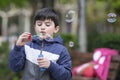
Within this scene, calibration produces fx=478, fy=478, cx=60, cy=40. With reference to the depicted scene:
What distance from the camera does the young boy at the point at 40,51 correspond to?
3578mm

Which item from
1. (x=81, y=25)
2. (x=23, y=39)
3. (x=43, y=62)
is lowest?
(x=81, y=25)

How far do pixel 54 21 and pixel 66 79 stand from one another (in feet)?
1.54

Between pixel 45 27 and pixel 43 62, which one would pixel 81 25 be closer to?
pixel 45 27

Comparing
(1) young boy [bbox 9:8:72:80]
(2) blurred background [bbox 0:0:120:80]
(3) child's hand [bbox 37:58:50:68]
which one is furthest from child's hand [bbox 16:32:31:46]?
(2) blurred background [bbox 0:0:120:80]

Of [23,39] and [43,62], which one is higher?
[23,39]

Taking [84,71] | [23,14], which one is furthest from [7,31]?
[84,71]

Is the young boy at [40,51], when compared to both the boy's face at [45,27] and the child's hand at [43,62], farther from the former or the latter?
the child's hand at [43,62]

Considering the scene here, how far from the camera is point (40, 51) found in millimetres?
3592

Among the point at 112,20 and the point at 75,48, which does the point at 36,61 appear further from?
the point at 75,48

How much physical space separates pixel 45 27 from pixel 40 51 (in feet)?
0.63

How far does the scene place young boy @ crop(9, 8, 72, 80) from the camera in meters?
3.58

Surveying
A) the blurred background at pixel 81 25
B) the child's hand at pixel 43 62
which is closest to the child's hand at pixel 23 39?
the child's hand at pixel 43 62

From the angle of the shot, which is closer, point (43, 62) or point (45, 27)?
point (43, 62)

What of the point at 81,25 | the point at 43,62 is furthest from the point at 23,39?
the point at 81,25
